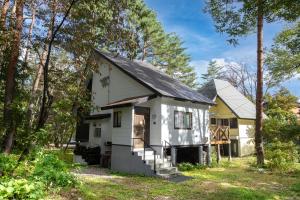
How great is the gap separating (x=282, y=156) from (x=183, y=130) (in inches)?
247

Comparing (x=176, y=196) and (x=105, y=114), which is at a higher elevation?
(x=105, y=114)

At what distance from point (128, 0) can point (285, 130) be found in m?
13.6

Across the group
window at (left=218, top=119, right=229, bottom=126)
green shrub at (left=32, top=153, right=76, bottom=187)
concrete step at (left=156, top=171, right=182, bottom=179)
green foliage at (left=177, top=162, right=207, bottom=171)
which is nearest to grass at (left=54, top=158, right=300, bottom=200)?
concrete step at (left=156, top=171, right=182, bottom=179)

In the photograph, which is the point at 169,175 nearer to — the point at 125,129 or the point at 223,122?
the point at 125,129

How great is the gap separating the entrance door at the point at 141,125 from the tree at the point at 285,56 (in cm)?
964

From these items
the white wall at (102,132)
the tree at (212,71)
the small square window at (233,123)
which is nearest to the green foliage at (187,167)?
the white wall at (102,132)

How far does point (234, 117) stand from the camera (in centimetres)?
2625

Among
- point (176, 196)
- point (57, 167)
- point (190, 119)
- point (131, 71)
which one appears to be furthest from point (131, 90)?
point (57, 167)

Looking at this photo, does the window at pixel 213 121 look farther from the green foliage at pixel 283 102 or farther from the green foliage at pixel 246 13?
the green foliage at pixel 246 13

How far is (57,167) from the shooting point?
24.7 ft

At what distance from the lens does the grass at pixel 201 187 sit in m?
9.62

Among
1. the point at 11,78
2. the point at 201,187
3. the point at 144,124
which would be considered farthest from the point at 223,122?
the point at 11,78

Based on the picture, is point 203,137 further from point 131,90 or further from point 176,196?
point 176,196

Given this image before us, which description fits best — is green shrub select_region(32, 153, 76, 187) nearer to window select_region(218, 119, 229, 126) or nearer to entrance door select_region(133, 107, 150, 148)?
entrance door select_region(133, 107, 150, 148)
